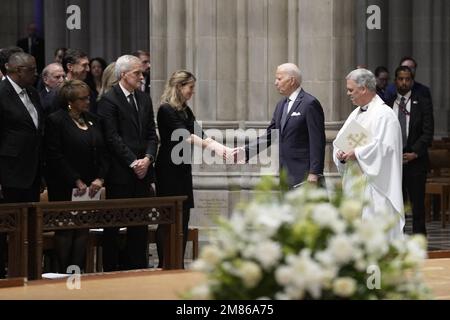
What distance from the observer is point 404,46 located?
27484 mm

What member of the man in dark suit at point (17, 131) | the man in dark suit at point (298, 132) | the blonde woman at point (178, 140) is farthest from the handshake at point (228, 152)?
the man in dark suit at point (17, 131)

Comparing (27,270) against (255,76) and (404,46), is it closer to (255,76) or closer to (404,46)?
(255,76)

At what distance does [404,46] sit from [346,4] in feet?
40.0

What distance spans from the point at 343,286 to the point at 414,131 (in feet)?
38.6

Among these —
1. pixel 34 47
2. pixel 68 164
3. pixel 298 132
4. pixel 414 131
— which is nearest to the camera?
pixel 68 164

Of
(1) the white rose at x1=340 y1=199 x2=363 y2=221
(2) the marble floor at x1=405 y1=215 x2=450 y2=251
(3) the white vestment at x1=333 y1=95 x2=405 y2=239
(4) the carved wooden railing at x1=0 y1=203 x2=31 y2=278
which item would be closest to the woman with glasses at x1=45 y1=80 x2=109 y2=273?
(4) the carved wooden railing at x1=0 y1=203 x2=31 y2=278

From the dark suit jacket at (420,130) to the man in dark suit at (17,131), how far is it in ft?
18.4

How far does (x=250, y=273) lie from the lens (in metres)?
4.61

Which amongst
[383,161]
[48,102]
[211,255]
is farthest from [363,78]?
[211,255]

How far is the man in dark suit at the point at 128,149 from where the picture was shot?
12430mm

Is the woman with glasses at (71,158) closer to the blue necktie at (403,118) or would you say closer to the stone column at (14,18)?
the blue necktie at (403,118)

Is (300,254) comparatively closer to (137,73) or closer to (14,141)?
(14,141)

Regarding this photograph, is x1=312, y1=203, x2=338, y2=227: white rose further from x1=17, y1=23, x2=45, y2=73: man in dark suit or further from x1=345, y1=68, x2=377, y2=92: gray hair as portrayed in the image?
x1=17, y1=23, x2=45, y2=73: man in dark suit
